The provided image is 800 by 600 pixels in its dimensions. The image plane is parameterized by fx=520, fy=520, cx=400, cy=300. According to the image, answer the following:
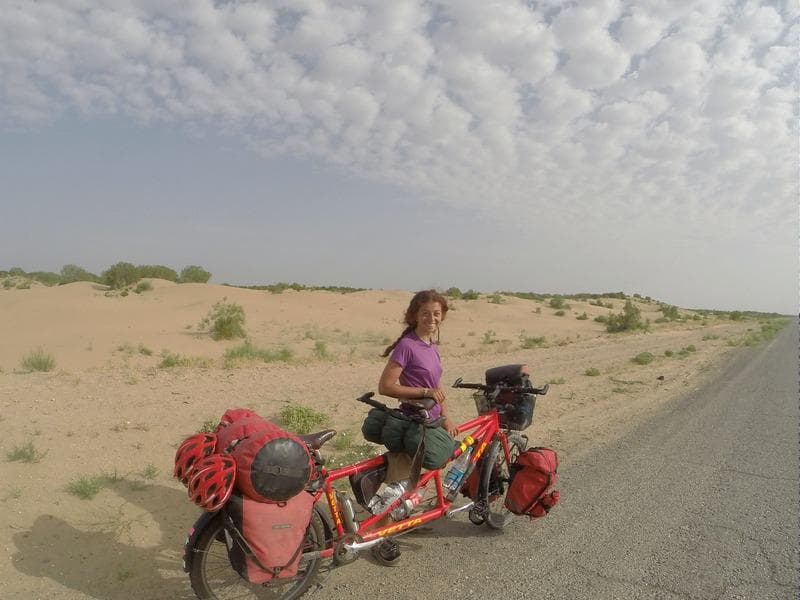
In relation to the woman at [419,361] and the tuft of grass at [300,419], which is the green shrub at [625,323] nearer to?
the tuft of grass at [300,419]

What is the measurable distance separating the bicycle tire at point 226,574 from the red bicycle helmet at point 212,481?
353mm

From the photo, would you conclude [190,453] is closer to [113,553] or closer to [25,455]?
[113,553]

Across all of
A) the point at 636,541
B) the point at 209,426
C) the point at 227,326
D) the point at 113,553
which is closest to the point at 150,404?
the point at 209,426

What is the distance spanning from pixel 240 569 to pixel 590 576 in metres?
2.38

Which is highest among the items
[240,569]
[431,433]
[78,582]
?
[431,433]

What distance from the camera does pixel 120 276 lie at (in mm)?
35812

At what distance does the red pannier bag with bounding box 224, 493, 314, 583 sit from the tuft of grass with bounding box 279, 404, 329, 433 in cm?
422

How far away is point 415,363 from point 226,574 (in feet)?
6.02

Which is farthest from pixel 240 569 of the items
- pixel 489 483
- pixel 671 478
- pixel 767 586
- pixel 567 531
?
pixel 671 478

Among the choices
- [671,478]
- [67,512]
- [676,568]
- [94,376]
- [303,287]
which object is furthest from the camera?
[303,287]

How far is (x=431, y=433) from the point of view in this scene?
3.69m

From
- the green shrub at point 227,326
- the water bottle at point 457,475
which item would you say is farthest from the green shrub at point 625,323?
the water bottle at point 457,475

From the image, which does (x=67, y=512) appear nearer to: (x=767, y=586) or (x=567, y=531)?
(x=567, y=531)

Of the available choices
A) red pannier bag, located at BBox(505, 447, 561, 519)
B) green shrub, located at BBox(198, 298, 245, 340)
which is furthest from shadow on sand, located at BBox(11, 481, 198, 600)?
green shrub, located at BBox(198, 298, 245, 340)
